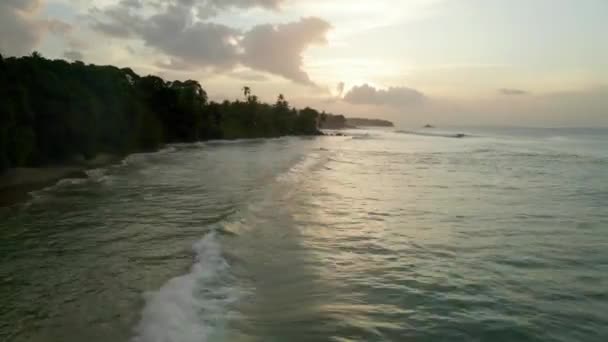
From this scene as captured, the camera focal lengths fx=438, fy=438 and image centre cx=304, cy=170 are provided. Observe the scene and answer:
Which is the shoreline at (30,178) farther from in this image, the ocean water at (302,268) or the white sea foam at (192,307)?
the white sea foam at (192,307)

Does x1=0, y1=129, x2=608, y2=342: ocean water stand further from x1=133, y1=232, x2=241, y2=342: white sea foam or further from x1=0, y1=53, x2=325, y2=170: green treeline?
x1=0, y1=53, x2=325, y2=170: green treeline

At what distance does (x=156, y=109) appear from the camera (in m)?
70.6

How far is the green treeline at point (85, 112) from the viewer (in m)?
27.6

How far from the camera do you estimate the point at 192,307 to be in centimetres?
741

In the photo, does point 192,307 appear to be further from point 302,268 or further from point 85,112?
point 85,112

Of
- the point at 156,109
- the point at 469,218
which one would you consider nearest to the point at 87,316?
the point at 469,218

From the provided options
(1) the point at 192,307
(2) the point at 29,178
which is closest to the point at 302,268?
(1) the point at 192,307

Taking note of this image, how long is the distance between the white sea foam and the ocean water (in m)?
0.03

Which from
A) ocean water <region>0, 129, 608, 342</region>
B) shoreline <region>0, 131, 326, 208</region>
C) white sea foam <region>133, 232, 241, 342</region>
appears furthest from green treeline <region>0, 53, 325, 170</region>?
white sea foam <region>133, 232, 241, 342</region>

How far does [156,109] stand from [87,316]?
6784 cm

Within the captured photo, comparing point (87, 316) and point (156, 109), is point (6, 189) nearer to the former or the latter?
point (87, 316)

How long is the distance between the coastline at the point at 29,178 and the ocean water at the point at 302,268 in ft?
6.18

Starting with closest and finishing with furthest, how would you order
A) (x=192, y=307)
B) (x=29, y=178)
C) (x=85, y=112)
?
(x=192, y=307)
(x=29, y=178)
(x=85, y=112)

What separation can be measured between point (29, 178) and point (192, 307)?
23.9 meters
